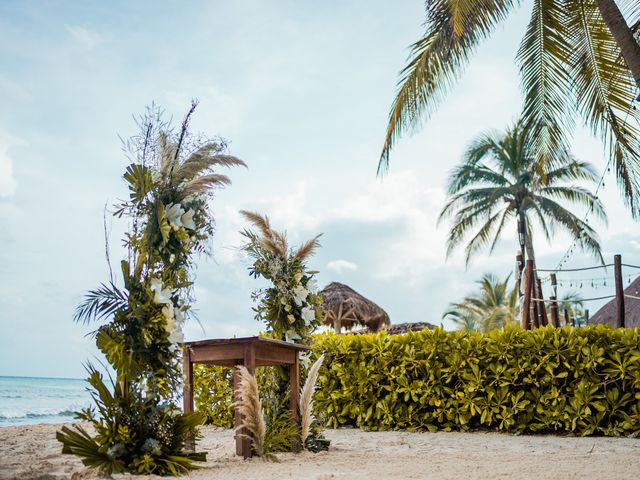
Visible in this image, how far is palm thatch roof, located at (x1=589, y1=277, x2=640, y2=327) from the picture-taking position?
15.4 metres

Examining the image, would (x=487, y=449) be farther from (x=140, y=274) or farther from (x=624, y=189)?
(x=624, y=189)

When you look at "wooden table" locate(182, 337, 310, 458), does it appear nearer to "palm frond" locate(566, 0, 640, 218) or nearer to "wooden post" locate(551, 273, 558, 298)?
"palm frond" locate(566, 0, 640, 218)

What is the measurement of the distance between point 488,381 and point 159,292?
4656 mm

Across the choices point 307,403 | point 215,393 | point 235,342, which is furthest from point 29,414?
point 235,342

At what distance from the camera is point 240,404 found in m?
5.45

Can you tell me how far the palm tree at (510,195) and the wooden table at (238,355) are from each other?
2028cm

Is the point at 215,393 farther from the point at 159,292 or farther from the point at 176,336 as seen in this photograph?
the point at 159,292

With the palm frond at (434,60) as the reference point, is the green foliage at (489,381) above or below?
below

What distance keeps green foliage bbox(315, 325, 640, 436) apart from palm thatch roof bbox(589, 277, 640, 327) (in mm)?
8004

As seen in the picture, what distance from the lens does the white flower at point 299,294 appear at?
6.44m

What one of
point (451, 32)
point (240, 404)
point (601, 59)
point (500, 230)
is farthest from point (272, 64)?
point (500, 230)

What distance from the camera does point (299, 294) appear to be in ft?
21.2

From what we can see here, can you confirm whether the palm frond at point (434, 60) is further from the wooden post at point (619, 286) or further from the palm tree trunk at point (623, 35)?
the wooden post at point (619, 286)

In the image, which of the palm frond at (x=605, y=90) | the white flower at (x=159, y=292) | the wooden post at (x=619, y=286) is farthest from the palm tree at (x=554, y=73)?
the white flower at (x=159, y=292)
